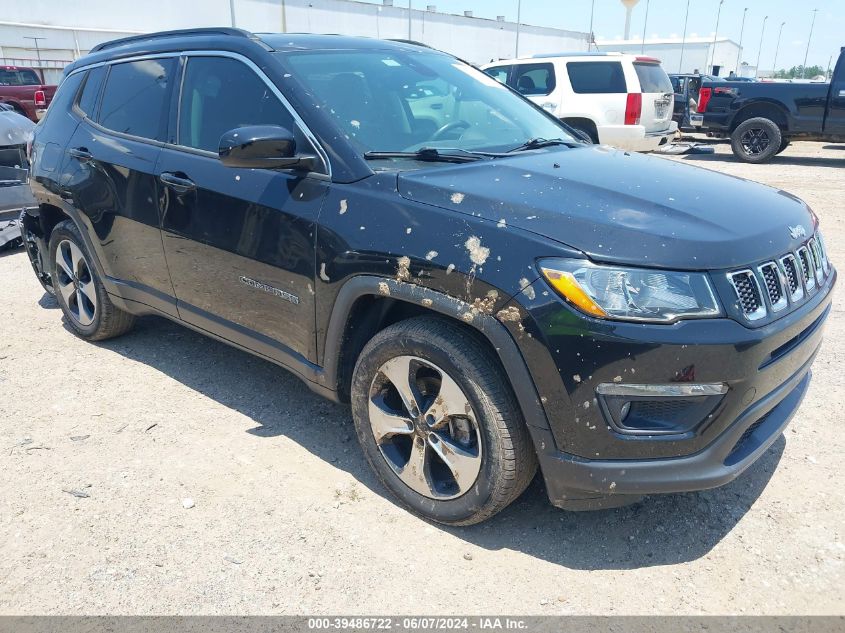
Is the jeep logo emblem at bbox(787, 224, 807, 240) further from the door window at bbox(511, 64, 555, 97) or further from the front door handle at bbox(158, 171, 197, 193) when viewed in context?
the door window at bbox(511, 64, 555, 97)

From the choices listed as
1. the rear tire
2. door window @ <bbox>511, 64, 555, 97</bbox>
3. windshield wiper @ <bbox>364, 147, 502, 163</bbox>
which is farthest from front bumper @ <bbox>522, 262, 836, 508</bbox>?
the rear tire

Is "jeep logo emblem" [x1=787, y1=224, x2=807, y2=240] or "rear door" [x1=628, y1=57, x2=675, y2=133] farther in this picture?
"rear door" [x1=628, y1=57, x2=675, y2=133]

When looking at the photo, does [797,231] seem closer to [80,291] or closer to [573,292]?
[573,292]

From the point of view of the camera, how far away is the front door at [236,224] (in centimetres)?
292

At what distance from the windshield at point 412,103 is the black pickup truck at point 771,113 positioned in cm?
1068

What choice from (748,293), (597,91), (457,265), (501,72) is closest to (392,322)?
(457,265)

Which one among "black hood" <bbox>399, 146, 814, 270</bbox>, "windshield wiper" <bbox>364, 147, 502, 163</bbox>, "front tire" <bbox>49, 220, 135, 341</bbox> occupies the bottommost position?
"front tire" <bbox>49, 220, 135, 341</bbox>

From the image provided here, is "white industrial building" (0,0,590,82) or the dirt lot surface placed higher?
"white industrial building" (0,0,590,82)

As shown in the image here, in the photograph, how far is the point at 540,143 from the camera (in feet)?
11.1

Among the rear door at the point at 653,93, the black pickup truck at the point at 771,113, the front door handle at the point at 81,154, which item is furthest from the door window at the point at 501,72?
the front door handle at the point at 81,154

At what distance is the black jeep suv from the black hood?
0.01 meters

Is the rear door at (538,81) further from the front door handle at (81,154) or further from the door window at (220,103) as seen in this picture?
the door window at (220,103)

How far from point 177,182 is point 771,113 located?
1255 cm

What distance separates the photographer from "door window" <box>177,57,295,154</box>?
3088mm
